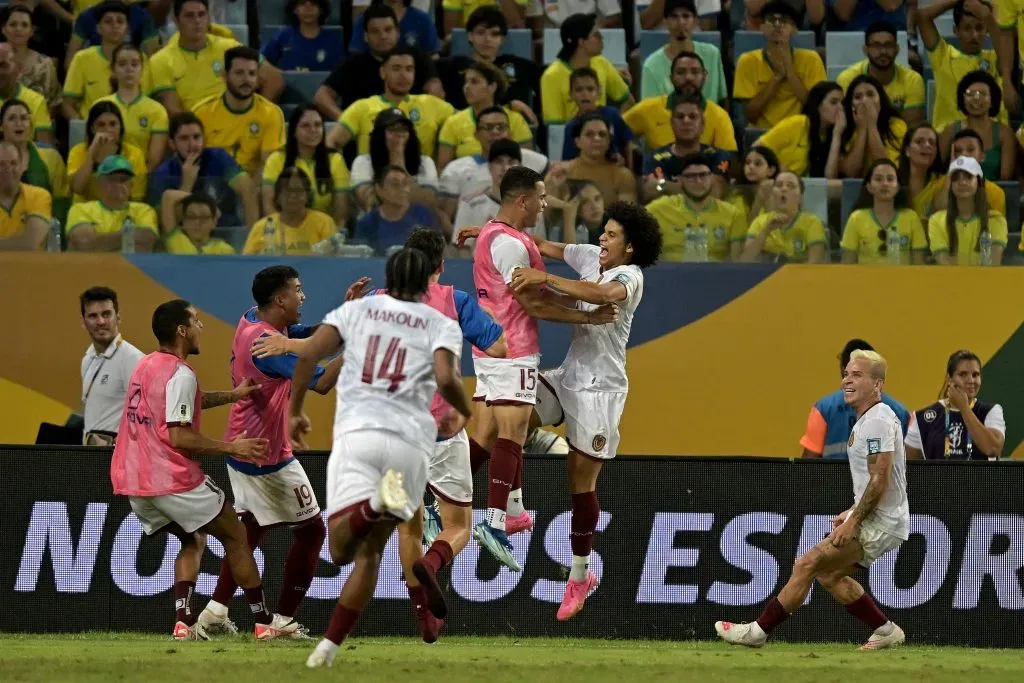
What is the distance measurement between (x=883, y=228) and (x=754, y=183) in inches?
48.6

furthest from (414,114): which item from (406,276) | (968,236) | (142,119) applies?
(406,276)

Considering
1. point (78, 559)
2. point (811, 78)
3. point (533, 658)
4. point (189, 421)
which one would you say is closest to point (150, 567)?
point (78, 559)

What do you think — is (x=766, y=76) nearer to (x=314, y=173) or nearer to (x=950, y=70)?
(x=950, y=70)

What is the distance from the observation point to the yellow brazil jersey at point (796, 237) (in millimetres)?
12477

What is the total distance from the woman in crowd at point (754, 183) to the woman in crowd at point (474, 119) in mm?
1913

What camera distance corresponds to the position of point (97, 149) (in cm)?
1323

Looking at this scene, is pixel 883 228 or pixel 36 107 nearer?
pixel 883 228

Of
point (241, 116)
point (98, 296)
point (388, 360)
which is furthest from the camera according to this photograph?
point (241, 116)

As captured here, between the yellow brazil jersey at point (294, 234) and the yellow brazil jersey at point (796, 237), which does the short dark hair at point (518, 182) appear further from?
the yellow brazil jersey at point (796, 237)

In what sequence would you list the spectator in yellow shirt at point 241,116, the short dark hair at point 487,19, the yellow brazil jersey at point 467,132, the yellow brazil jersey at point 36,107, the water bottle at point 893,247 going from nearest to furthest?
the water bottle at point 893,247, the yellow brazil jersey at point 467,132, the yellow brazil jersey at point 36,107, the spectator in yellow shirt at point 241,116, the short dark hair at point 487,19

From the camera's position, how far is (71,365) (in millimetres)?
12531

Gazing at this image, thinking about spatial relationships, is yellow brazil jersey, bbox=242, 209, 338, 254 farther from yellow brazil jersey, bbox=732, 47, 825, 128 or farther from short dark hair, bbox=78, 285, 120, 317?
yellow brazil jersey, bbox=732, 47, 825, 128

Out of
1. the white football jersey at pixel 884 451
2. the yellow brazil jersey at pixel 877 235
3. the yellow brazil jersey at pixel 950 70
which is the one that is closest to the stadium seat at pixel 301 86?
the yellow brazil jersey at pixel 877 235

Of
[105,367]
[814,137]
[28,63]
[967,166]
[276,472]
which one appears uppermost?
[28,63]
